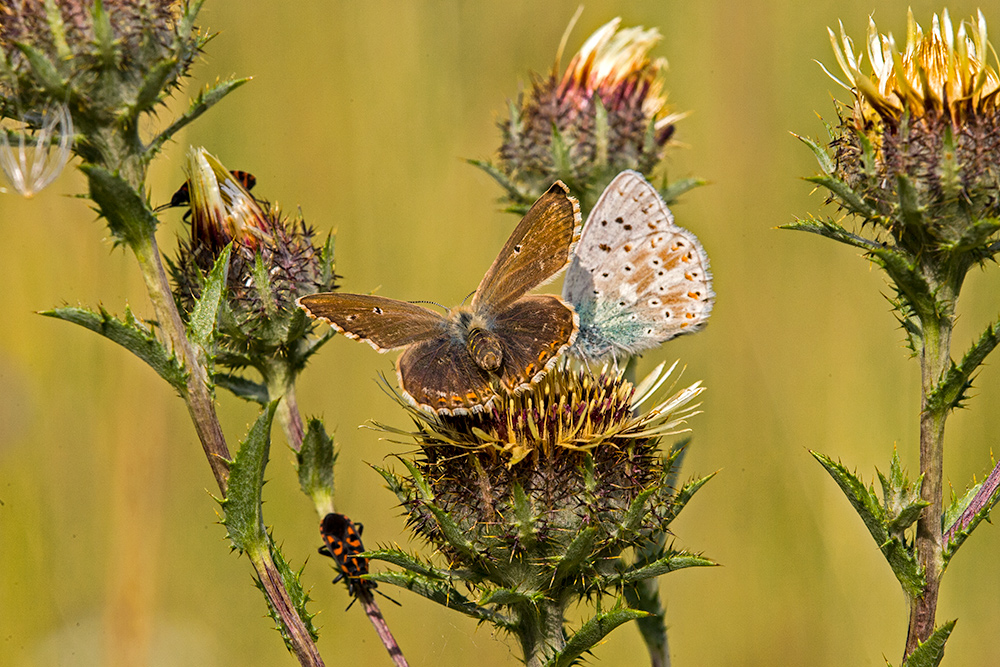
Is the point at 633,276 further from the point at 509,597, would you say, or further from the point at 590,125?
the point at 590,125

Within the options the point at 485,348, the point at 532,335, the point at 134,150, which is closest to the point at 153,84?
the point at 134,150

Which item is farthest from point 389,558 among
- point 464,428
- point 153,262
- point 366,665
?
point 366,665

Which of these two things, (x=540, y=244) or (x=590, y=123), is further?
(x=590, y=123)

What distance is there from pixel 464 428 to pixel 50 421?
3636mm

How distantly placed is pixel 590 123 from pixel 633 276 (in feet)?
5.30

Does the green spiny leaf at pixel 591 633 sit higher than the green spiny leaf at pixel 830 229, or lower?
lower

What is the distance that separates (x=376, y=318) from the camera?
3107mm

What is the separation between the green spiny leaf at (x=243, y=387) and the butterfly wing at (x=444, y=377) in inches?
25.7

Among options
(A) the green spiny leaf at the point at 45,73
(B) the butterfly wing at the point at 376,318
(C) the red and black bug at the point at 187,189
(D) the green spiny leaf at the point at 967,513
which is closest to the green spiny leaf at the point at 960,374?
(D) the green spiny leaf at the point at 967,513

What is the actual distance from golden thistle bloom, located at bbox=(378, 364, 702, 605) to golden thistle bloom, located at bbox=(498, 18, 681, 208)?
1.99m

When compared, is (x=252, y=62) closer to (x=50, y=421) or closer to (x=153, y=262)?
(x=50, y=421)

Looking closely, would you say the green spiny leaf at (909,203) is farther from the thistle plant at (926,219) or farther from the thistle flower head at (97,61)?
the thistle flower head at (97,61)

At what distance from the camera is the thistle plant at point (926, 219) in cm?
256

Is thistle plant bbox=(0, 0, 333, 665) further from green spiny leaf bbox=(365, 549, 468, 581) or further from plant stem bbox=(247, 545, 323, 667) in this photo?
green spiny leaf bbox=(365, 549, 468, 581)
